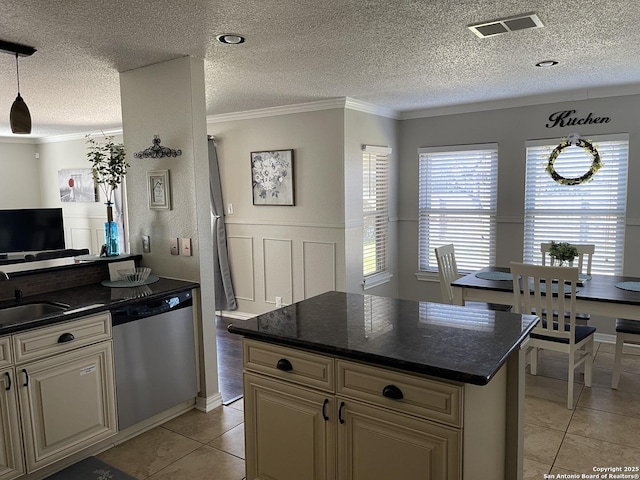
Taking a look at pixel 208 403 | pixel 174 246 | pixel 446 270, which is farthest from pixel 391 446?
pixel 446 270

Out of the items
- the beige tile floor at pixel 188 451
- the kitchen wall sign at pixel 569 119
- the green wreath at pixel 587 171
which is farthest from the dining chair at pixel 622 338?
Answer: the beige tile floor at pixel 188 451

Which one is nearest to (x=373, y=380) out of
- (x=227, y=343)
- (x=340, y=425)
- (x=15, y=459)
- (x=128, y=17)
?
(x=340, y=425)

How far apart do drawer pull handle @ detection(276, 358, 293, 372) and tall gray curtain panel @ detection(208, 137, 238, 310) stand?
3932mm

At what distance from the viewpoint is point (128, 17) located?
2.48 m

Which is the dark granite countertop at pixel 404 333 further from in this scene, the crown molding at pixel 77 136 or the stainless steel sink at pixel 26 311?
the crown molding at pixel 77 136

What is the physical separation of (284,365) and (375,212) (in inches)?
147

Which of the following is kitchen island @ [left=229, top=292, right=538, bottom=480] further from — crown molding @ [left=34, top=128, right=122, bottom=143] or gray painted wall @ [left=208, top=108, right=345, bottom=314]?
crown molding @ [left=34, top=128, right=122, bottom=143]

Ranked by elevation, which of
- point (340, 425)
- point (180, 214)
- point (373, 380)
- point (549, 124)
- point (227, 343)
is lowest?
point (227, 343)

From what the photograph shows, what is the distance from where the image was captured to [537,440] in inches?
118

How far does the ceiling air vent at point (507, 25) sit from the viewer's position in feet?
8.54

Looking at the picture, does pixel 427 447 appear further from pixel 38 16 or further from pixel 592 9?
pixel 38 16

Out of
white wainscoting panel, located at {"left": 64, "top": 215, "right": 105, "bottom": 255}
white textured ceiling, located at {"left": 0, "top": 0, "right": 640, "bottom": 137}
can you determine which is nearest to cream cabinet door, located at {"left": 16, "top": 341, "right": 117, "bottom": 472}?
white textured ceiling, located at {"left": 0, "top": 0, "right": 640, "bottom": 137}

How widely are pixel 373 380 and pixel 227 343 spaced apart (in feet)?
11.1

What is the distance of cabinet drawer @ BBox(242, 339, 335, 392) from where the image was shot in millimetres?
1979
